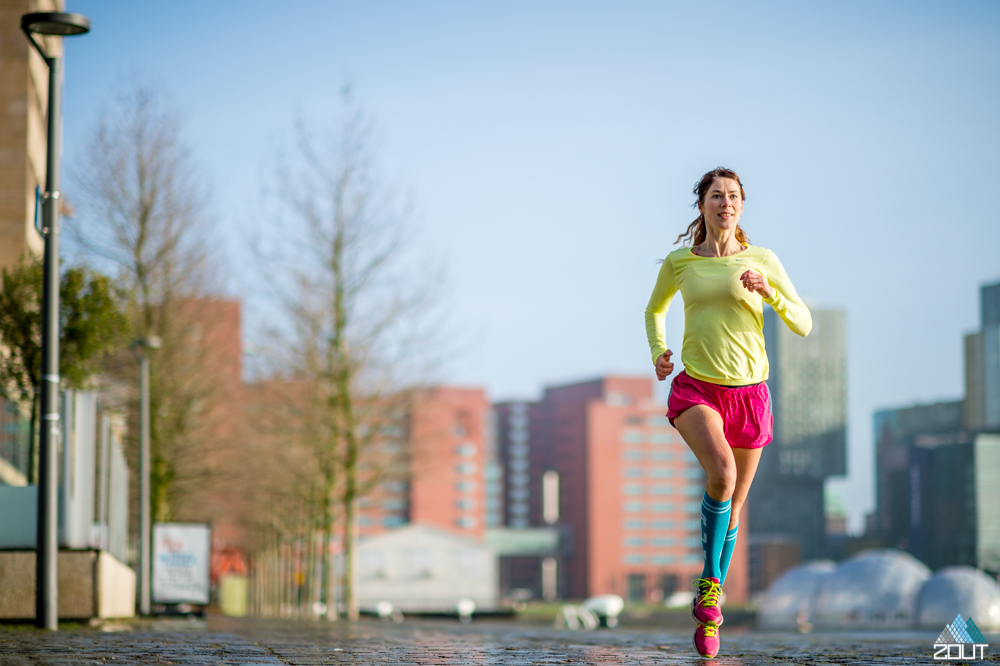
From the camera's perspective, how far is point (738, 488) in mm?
6082

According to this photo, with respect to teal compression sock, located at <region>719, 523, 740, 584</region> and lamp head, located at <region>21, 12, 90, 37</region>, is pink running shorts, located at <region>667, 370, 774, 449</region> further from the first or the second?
lamp head, located at <region>21, 12, 90, 37</region>

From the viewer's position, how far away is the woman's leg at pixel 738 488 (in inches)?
233

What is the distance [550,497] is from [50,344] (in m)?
167

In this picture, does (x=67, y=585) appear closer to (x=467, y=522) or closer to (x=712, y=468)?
(x=712, y=468)

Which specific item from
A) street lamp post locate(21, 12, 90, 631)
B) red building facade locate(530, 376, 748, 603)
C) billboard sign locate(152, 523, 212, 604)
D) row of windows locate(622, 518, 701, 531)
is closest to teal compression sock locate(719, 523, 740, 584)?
street lamp post locate(21, 12, 90, 631)

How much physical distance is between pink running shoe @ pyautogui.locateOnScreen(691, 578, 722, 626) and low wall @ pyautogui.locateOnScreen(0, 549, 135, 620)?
7909 millimetres

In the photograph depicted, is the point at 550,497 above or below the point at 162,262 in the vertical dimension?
below

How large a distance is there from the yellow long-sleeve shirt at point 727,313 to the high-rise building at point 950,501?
12997 centimetres

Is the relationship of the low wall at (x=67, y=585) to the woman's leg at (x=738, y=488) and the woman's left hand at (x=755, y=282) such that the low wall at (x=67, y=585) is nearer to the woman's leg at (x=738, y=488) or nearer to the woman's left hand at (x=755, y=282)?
the woman's leg at (x=738, y=488)

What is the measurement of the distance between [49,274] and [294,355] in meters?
16.1

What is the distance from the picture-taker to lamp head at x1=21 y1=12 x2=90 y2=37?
35.0 feet

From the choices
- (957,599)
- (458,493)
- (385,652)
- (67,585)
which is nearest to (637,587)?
(458,493)

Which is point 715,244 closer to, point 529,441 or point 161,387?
point 161,387

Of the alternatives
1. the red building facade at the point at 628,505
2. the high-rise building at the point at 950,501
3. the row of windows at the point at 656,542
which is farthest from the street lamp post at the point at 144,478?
the row of windows at the point at 656,542
